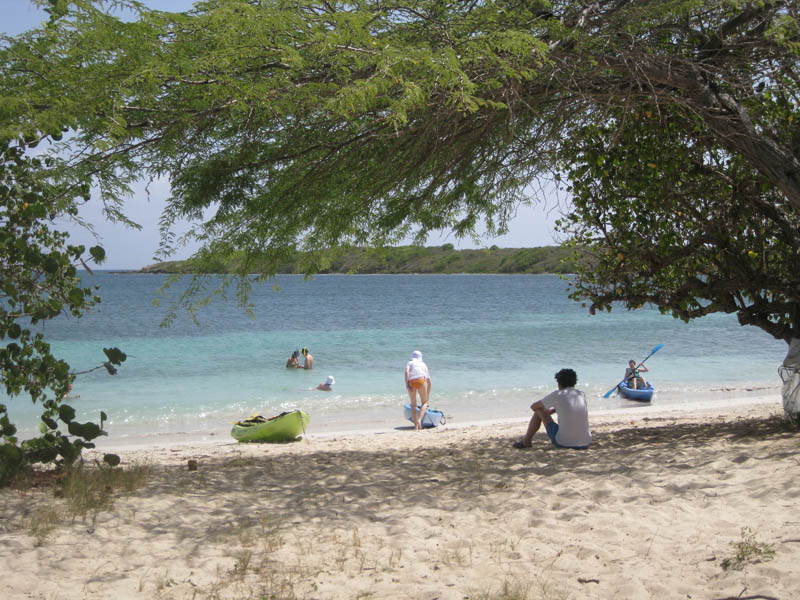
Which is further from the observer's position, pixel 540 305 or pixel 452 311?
pixel 540 305

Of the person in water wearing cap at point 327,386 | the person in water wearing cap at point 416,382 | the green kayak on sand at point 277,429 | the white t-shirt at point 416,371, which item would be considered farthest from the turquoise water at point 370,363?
the green kayak on sand at point 277,429

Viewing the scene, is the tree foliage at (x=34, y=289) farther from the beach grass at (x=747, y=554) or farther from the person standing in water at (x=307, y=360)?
the person standing in water at (x=307, y=360)

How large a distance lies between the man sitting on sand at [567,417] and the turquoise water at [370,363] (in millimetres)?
3027

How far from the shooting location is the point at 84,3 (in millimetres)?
4160

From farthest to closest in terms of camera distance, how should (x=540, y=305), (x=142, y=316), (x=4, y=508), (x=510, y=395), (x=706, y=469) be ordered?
(x=540, y=305), (x=142, y=316), (x=510, y=395), (x=706, y=469), (x=4, y=508)

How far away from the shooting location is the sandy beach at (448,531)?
3.38 metres

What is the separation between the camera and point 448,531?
4.24 metres

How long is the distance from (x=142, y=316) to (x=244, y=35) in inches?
1724

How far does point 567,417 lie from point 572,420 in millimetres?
57

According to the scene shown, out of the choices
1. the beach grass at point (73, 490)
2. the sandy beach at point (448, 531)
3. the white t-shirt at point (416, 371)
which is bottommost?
the sandy beach at point (448, 531)

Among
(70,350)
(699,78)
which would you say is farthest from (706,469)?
(70,350)

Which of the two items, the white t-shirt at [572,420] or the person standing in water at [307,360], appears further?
the person standing in water at [307,360]

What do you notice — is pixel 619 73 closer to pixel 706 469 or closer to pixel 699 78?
pixel 699 78

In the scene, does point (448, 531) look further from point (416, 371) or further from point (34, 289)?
point (416, 371)
